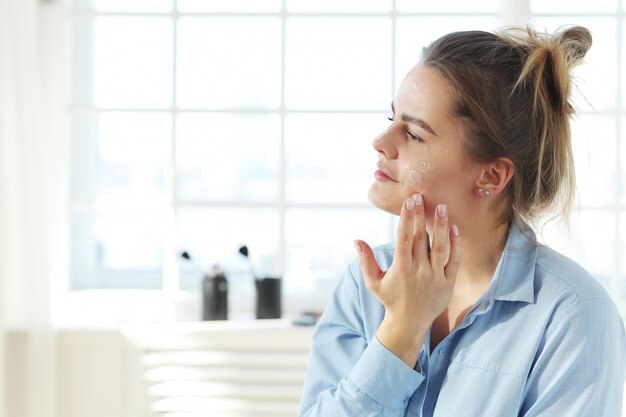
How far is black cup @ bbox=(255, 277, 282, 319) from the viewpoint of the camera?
9.15ft

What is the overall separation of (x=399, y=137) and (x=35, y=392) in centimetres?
157

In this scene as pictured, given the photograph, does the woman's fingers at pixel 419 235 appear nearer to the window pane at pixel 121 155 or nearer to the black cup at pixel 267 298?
the black cup at pixel 267 298

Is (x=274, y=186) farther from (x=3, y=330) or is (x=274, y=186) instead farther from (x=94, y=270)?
(x=3, y=330)

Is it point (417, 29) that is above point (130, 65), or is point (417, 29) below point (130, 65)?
above

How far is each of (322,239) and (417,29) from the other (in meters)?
0.82

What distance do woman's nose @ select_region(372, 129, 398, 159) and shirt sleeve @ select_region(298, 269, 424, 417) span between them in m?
0.29

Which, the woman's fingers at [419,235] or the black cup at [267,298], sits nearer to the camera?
the woman's fingers at [419,235]

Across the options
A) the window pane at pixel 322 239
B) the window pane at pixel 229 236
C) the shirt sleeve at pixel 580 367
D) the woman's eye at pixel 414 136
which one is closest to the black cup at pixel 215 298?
the window pane at pixel 229 236

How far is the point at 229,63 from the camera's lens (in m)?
2.98

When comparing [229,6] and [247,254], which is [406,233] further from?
[229,6]

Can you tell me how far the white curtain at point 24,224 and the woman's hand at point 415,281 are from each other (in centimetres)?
141

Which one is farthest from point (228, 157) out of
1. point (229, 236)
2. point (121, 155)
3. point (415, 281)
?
point (415, 281)

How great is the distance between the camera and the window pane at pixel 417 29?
2924mm

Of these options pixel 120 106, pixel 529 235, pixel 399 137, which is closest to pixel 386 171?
Result: pixel 399 137
